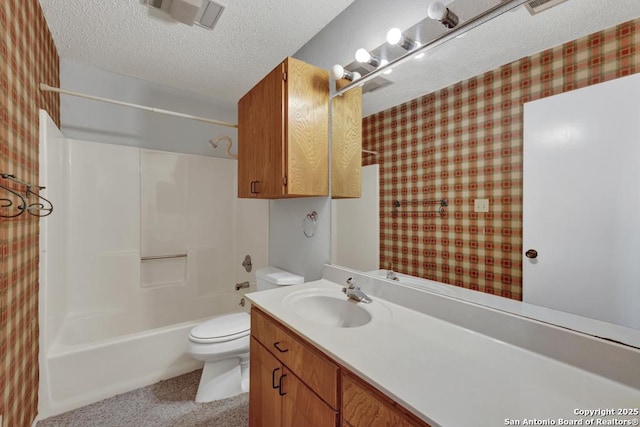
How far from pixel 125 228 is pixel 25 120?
1.08m

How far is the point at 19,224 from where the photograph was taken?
4.17ft

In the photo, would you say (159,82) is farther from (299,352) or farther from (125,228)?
(299,352)

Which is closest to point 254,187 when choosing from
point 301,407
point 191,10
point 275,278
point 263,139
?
point 263,139

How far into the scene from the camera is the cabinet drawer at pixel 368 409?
0.58 metres

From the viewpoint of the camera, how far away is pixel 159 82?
95.2 inches

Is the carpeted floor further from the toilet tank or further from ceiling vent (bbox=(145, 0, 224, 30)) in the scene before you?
ceiling vent (bbox=(145, 0, 224, 30))

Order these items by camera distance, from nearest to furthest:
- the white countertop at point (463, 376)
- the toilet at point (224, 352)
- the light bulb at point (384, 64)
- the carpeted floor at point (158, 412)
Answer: the white countertop at point (463, 376) → the light bulb at point (384, 64) → the carpeted floor at point (158, 412) → the toilet at point (224, 352)

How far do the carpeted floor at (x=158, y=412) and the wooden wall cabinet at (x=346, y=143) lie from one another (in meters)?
1.43

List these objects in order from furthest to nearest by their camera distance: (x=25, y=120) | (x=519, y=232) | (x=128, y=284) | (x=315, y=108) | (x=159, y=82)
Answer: (x=159, y=82)
(x=128, y=284)
(x=315, y=108)
(x=25, y=120)
(x=519, y=232)

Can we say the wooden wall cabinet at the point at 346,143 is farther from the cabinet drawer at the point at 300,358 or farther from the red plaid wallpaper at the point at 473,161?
the cabinet drawer at the point at 300,358

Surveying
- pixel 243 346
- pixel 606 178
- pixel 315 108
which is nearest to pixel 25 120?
pixel 315 108

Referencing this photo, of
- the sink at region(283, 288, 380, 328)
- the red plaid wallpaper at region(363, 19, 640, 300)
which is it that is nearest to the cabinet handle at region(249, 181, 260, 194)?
the sink at region(283, 288, 380, 328)

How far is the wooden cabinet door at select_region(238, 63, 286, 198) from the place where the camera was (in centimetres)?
143

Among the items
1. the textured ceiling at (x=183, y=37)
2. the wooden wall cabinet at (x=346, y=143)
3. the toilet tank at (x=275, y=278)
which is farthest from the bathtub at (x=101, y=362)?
the textured ceiling at (x=183, y=37)
